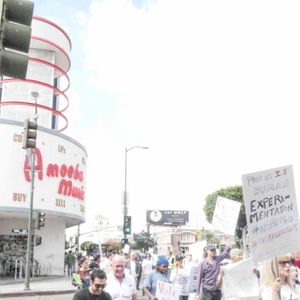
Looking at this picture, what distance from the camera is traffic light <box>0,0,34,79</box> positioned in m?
6.26

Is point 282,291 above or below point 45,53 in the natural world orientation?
below

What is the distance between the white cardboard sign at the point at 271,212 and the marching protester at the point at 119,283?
181 centimetres

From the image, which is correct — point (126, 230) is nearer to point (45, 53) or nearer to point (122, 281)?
point (45, 53)

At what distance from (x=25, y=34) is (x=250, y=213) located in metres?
3.49

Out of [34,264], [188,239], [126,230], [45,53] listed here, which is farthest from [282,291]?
[188,239]

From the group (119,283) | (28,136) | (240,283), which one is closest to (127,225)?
(28,136)

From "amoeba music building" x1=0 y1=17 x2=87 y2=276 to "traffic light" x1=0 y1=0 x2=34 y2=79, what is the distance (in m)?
17.7

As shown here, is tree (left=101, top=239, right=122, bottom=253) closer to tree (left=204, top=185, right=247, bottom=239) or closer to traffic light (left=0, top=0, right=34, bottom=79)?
tree (left=204, top=185, right=247, bottom=239)

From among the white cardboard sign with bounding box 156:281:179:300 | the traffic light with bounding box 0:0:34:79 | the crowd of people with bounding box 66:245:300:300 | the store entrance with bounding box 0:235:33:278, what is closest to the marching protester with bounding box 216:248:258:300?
the crowd of people with bounding box 66:245:300:300

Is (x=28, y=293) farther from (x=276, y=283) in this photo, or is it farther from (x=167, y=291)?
(x=276, y=283)

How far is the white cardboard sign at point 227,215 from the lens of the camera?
1172 centimetres

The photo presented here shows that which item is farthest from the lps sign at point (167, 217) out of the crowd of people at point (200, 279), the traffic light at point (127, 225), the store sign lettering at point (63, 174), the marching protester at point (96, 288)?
the marching protester at point (96, 288)

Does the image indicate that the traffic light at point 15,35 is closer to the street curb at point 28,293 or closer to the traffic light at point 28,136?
the traffic light at point 28,136

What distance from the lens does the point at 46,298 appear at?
18.8 meters
